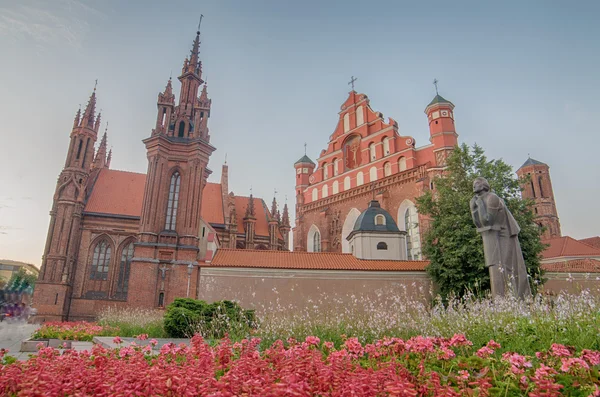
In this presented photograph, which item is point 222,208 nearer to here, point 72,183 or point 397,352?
point 72,183

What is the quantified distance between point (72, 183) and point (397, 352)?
30185mm

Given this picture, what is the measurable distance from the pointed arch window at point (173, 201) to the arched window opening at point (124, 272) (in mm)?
6991

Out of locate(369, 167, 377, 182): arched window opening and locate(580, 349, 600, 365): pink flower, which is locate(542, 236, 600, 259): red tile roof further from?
locate(580, 349, 600, 365): pink flower

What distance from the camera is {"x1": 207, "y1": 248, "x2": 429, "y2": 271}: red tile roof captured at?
21875 millimetres

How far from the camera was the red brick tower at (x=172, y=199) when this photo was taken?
22.7 metres

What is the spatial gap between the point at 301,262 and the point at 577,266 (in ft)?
66.1

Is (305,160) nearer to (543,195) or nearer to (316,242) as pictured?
(316,242)

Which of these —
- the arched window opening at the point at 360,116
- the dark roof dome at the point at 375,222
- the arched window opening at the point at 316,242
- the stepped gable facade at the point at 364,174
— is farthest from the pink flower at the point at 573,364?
the arched window opening at the point at 360,116

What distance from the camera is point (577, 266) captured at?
26.4 meters

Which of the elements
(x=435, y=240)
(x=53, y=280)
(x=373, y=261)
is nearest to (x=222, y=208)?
(x=53, y=280)

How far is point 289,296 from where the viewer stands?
21.3 metres

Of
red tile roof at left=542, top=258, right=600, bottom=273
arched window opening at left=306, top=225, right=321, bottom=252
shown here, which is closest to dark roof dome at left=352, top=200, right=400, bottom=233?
arched window opening at left=306, top=225, right=321, bottom=252

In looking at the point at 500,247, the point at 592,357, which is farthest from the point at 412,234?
the point at 592,357

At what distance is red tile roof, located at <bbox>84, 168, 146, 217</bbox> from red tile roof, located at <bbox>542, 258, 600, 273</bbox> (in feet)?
102
